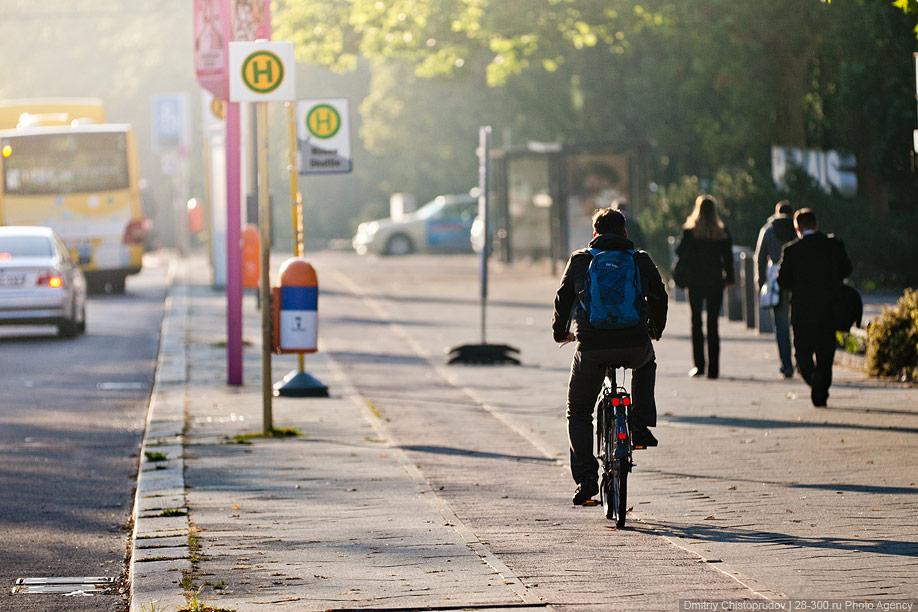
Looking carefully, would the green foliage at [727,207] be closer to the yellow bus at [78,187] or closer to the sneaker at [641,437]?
the yellow bus at [78,187]

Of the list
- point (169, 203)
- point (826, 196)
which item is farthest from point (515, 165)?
point (169, 203)

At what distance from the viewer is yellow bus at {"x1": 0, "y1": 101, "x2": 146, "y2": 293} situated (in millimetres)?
32125

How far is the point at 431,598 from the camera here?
259 inches

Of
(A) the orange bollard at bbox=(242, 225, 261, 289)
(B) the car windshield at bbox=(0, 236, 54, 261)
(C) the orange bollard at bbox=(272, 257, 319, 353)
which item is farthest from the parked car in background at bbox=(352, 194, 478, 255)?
(C) the orange bollard at bbox=(272, 257, 319, 353)

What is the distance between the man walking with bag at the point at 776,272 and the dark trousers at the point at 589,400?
6.67 metres

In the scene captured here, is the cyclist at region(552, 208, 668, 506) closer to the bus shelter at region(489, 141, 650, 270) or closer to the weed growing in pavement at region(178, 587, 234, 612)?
the weed growing in pavement at region(178, 587, 234, 612)

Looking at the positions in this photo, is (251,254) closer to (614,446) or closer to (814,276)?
(814,276)

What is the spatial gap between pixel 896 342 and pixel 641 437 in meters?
6.82

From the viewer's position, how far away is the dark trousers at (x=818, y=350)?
42.8 ft

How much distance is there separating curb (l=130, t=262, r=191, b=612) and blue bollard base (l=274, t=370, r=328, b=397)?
85 centimetres

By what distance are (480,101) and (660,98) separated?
10.1m

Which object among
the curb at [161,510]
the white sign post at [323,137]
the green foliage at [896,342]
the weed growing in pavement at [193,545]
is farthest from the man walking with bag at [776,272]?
the weed growing in pavement at [193,545]

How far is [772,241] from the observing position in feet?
51.3

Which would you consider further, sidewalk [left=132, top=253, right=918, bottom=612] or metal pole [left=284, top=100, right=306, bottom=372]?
metal pole [left=284, top=100, right=306, bottom=372]
